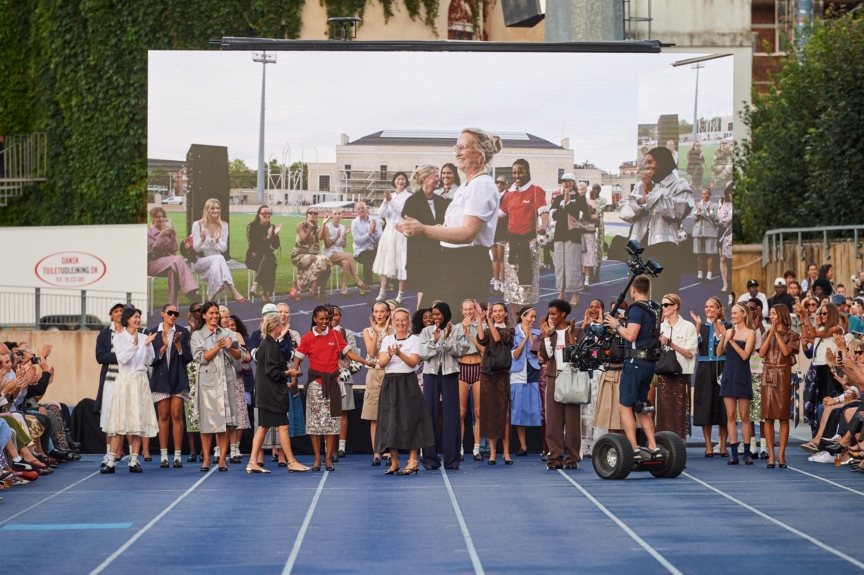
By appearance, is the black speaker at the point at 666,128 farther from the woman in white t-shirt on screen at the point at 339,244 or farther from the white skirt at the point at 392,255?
the woman in white t-shirt on screen at the point at 339,244

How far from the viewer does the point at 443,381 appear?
14.5 m

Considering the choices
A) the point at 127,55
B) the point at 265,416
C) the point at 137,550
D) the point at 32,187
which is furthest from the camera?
the point at 32,187

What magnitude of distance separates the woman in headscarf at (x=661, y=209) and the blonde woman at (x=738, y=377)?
14.1ft

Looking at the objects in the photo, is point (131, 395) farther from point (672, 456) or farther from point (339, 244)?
point (672, 456)

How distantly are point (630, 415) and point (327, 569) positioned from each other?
16.7 feet

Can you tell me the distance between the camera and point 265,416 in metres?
13.9

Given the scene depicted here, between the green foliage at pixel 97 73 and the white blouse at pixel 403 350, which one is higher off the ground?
the green foliage at pixel 97 73

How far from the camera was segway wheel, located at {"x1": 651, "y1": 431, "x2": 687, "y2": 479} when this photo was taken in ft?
42.2

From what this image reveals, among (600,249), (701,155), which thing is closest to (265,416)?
(600,249)

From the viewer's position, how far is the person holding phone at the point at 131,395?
46.7 ft

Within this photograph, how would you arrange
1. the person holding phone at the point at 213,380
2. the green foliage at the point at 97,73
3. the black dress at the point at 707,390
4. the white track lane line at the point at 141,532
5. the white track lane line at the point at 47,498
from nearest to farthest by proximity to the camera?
the white track lane line at the point at 141,532 < the white track lane line at the point at 47,498 < the person holding phone at the point at 213,380 < the black dress at the point at 707,390 < the green foliage at the point at 97,73

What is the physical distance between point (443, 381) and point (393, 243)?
4.79m

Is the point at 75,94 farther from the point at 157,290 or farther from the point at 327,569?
the point at 327,569

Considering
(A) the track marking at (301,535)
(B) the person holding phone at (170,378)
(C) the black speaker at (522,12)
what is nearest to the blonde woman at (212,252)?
(B) the person holding phone at (170,378)
